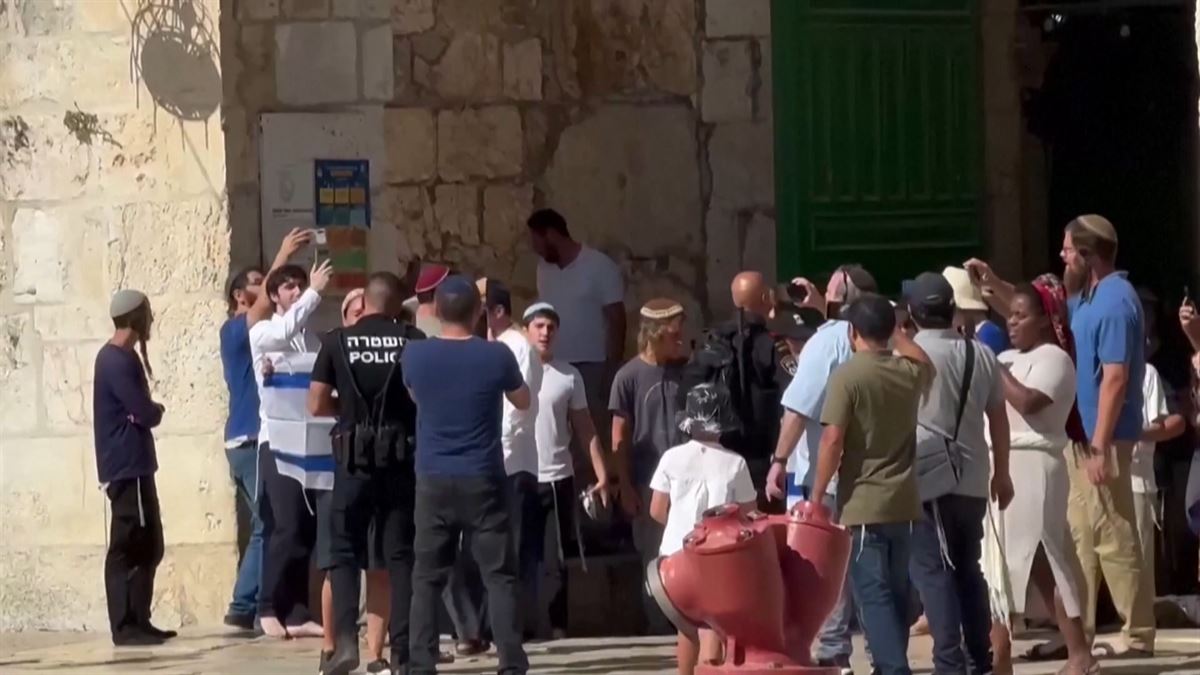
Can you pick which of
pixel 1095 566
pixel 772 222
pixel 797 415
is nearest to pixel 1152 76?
pixel 772 222

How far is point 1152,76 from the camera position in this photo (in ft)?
46.1

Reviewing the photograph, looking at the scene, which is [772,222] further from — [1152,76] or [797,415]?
[797,415]

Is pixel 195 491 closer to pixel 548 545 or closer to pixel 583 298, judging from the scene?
pixel 548 545

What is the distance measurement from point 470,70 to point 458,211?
71cm

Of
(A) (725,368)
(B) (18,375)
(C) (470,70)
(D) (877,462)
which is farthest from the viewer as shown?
(C) (470,70)

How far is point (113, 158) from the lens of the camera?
12.0 metres

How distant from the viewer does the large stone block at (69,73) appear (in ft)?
39.3

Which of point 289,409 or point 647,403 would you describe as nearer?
point 647,403

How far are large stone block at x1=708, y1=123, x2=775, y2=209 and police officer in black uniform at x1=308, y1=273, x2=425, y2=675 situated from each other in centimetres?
360

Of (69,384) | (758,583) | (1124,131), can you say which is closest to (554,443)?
(69,384)

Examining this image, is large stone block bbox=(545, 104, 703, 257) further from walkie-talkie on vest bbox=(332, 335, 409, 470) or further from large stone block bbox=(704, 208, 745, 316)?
walkie-talkie on vest bbox=(332, 335, 409, 470)

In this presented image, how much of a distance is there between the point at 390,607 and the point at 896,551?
2.27 meters

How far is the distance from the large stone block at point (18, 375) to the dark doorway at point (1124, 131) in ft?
18.2

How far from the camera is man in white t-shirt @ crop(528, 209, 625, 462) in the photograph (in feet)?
40.6
